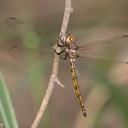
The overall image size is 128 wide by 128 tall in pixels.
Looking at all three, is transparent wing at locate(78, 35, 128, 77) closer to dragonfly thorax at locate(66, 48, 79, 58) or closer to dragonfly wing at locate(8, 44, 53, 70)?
dragonfly thorax at locate(66, 48, 79, 58)

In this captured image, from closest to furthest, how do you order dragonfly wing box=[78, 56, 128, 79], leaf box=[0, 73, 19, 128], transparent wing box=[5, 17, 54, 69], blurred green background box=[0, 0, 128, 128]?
leaf box=[0, 73, 19, 128] → transparent wing box=[5, 17, 54, 69] → dragonfly wing box=[78, 56, 128, 79] → blurred green background box=[0, 0, 128, 128]

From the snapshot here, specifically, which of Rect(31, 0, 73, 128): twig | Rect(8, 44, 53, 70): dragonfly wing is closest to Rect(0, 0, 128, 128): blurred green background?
Rect(8, 44, 53, 70): dragonfly wing

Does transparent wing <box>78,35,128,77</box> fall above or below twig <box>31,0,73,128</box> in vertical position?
below

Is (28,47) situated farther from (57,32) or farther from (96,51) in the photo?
(57,32)

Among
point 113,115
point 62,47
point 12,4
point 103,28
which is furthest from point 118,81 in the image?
point 12,4

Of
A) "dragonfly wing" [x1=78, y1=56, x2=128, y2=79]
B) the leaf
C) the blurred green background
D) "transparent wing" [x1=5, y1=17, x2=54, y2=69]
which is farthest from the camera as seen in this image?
the blurred green background

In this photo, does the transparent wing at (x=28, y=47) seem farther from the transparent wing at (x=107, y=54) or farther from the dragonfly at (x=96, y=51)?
the transparent wing at (x=107, y=54)

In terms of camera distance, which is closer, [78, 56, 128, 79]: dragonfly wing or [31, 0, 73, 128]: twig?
[31, 0, 73, 128]: twig

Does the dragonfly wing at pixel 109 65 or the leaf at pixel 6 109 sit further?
the dragonfly wing at pixel 109 65

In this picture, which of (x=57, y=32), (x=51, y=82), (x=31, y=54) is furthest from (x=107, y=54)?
(x=57, y=32)

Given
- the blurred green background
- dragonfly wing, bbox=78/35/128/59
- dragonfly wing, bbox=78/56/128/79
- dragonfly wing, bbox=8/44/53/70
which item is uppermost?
dragonfly wing, bbox=8/44/53/70

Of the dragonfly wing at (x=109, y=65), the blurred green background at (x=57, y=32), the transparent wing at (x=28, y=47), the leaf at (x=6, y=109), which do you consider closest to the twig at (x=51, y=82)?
the leaf at (x=6, y=109)

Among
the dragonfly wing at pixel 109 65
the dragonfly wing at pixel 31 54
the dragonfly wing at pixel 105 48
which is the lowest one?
the dragonfly wing at pixel 109 65
